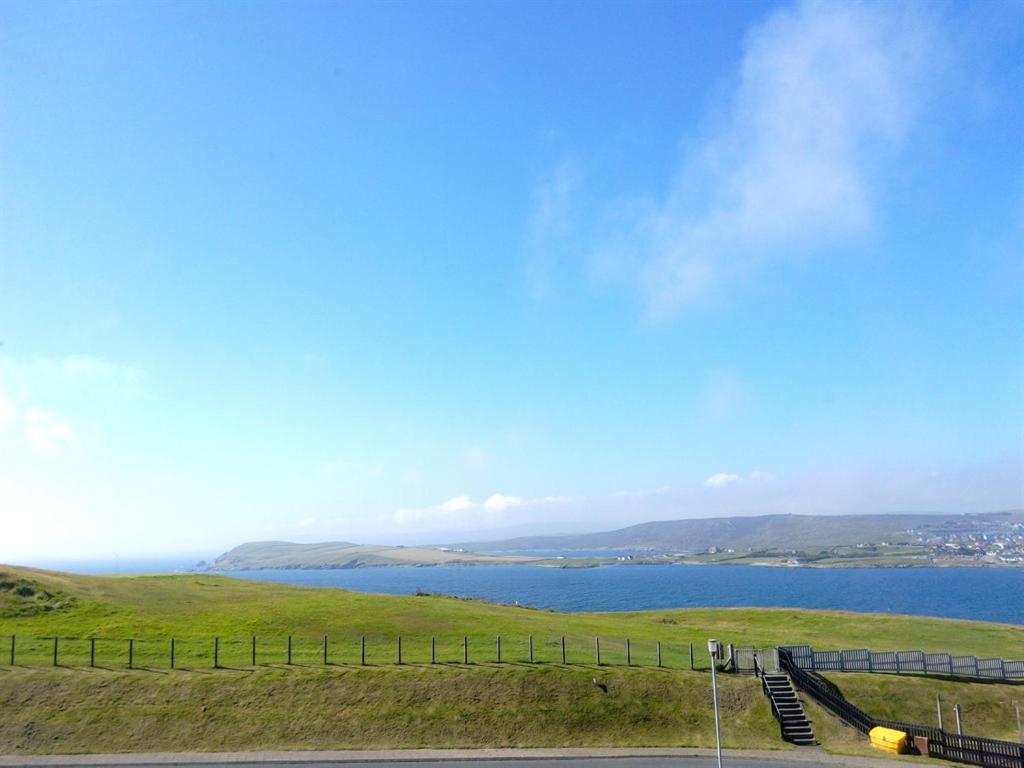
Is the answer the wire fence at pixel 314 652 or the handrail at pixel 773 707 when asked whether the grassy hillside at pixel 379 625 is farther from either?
the handrail at pixel 773 707

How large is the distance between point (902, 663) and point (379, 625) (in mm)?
37995

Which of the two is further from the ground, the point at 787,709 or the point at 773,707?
the point at 773,707

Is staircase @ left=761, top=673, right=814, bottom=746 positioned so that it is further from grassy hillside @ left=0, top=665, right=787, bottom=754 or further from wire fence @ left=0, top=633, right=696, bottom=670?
wire fence @ left=0, top=633, right=696, bottom=670

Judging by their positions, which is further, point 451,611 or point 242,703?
point 451,611

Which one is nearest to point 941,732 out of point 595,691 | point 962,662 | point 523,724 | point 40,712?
point 962,662

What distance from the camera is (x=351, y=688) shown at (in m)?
39.5

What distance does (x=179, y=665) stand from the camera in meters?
42.2

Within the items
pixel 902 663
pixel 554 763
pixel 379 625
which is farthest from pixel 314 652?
pixel 902 663

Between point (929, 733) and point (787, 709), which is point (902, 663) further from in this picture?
point (787, 709)

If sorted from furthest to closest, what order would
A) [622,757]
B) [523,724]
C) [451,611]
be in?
[451,611], [523,724], [622,757]

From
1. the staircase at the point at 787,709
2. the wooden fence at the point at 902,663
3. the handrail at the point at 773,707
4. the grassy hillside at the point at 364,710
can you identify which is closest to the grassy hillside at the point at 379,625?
the grassy hillside at the point at 364,710

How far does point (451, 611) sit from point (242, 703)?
88.2 ft

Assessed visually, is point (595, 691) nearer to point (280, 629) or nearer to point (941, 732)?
point (941, 732)

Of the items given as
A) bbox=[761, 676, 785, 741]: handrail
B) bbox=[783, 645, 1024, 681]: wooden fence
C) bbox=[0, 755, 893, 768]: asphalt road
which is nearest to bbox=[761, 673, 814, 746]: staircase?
bbox=[761, 676, 785, 741]: handrail
